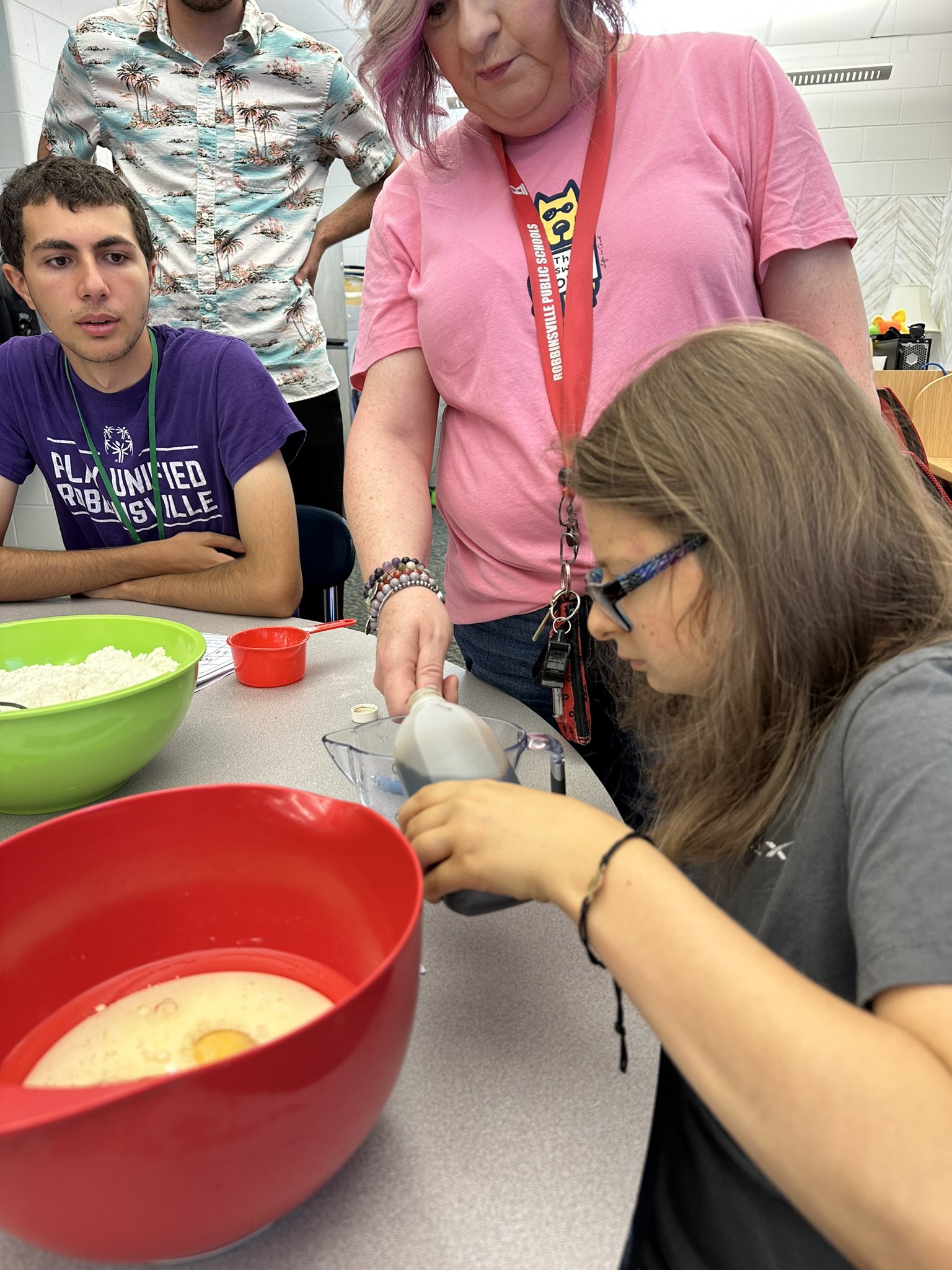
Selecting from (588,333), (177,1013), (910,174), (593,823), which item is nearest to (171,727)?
(177,1013)

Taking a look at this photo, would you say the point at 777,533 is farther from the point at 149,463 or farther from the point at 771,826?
the point at 149,463

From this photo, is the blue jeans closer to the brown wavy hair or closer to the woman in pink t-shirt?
the woman in pink t-shirt

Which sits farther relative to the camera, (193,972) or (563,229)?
(563,229)

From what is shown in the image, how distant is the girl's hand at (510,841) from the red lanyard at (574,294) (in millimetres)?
527

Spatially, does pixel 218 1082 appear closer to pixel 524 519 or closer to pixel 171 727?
pixel 171 727

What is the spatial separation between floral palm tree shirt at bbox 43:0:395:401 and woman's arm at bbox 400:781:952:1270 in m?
1.99

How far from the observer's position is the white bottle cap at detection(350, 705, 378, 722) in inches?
38.4

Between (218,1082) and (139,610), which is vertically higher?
(218,1082)

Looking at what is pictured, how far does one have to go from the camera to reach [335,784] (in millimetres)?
861

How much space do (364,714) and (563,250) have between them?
0.56 meters

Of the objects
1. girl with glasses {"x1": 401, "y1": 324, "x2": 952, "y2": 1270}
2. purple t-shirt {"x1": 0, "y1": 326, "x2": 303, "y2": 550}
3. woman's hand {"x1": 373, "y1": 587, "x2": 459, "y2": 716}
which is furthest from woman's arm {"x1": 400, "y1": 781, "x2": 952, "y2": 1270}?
purple t-shirt {"x1": 0, "y1": 326, "x2": 303, "y2": 550}

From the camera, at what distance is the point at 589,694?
104cm

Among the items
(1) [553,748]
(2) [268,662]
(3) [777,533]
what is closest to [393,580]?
(2) [268,662]

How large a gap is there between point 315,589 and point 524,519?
3.11ft
